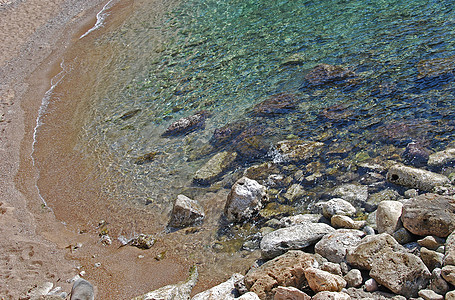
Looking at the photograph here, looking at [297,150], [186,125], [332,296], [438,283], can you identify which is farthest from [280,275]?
[186,125]

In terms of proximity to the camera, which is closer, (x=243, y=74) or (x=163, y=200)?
(x=163, y=200)

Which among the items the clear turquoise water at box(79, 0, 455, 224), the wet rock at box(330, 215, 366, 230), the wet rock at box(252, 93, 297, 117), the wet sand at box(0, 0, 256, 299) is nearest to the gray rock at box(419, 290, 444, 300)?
the wet rock at box(330, 215, 366, 230)

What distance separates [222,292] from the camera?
22.1 ft

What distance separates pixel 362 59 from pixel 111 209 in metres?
10.1

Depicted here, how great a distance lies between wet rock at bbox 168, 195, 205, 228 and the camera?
9.06 meters

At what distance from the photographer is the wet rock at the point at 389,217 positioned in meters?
6.75

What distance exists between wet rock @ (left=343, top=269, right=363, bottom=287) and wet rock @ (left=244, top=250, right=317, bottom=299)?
602 mm

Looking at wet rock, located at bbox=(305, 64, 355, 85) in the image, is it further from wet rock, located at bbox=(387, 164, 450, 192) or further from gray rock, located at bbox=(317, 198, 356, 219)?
gray rock, located at bbox=(317, 198, 356, 219)

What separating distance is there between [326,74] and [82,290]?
10190mm

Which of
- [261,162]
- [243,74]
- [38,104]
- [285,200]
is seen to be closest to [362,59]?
[243,74]

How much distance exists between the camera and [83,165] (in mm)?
12227

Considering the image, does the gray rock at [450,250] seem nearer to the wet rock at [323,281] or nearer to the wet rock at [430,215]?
the wet rock at [430,215]

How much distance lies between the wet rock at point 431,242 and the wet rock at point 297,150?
413cm

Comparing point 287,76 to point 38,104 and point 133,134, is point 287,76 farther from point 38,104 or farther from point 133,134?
point 38,104
